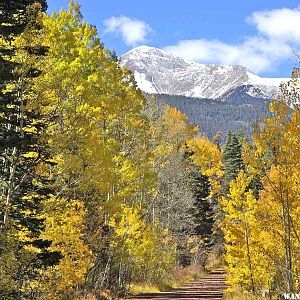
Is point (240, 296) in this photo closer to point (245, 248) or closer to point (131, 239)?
point (245, 248)

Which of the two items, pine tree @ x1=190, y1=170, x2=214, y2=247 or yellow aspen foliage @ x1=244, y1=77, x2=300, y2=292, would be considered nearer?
yellow aspen foliage @ x1=244, y1=77, x2=300, y2=292

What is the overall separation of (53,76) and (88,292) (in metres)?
8.90

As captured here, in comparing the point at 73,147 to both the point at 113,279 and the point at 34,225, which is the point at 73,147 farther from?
the point at 113,279

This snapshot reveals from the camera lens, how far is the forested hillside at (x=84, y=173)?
1488 centimetres

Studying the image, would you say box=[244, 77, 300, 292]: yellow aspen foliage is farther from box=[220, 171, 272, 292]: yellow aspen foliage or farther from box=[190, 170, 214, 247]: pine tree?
box=[190, 170, 214, 247]: pine tree

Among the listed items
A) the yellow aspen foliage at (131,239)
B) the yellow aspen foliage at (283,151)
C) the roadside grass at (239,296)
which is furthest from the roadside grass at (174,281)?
the yellow aspen foliage at (283,151)

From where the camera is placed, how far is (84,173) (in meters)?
18.7

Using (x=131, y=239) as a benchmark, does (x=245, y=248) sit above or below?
below

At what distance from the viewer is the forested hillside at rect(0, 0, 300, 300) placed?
586 inches

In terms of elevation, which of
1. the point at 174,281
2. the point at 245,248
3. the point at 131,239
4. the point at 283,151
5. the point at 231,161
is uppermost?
the point at 231,161

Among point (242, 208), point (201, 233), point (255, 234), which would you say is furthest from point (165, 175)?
point (255, 234)

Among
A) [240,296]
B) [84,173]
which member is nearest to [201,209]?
[240,296]

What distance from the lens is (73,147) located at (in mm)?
18359

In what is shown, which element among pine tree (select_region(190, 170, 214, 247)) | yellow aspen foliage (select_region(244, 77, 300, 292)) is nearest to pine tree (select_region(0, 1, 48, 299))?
yellow aspen foliage (select_region(244, 77, 300, 292))
